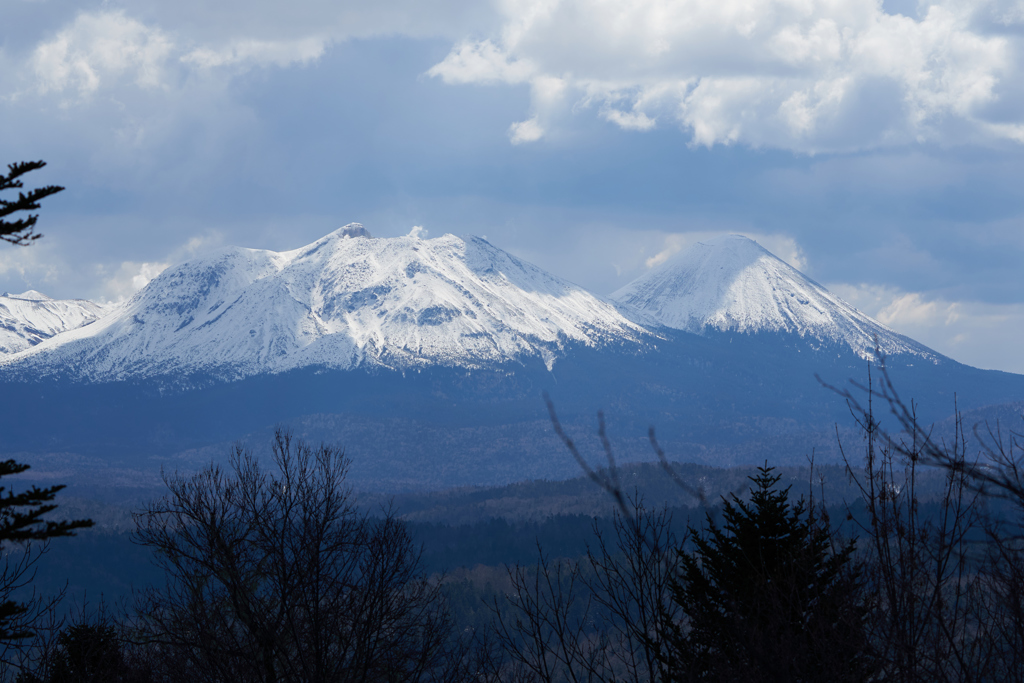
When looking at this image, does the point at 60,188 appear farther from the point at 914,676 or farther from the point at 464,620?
the point at 464,620

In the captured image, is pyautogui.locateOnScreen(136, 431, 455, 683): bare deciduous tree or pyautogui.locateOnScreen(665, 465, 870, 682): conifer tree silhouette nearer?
pyautogui.locateOnScreen(665, 465, 870, 682): conifer tree silhouette

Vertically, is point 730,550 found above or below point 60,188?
below

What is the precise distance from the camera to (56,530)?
10.9 meters

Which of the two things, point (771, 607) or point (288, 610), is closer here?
point (771, 607)

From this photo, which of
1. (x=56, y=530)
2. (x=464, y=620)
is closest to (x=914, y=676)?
(x=56, y=530)

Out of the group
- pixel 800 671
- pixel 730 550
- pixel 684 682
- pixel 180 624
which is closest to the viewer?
pixel 800 671

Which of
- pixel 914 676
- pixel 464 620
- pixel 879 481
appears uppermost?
pixel 879 481

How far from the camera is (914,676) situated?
30.9 feet

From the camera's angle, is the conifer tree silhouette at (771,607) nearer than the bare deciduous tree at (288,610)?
Yes

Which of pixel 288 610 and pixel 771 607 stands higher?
pixel 771 607

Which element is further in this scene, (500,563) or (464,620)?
(500,563)

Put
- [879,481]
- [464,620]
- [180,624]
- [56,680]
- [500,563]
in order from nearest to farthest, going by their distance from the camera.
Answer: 1. [879,481]
2. [56,680]
3. [180,624]
4. [464,620]
5. [500,563]

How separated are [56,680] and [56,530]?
12.8m

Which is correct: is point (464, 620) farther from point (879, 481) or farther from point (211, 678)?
point (879, 481)
